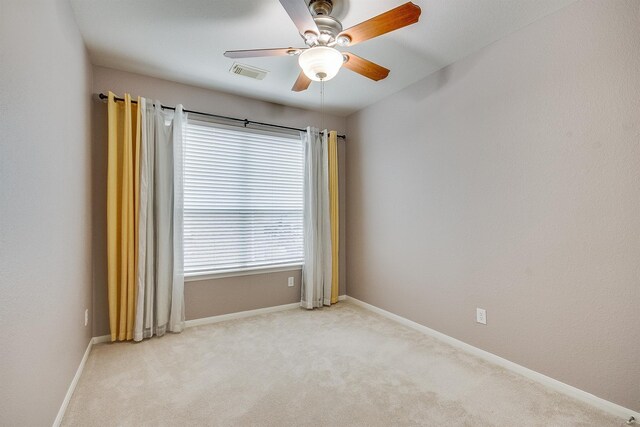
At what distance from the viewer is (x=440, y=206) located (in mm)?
3000

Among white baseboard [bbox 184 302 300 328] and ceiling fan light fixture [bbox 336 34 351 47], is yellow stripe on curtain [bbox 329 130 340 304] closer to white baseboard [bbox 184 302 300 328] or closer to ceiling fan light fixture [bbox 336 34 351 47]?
white baseboard [bbox 184 302 300 328]

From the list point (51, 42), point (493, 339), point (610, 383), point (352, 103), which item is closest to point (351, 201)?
point (352, 103)

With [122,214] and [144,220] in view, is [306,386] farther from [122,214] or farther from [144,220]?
[122,214]

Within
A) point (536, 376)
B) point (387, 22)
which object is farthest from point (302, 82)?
point (536, 376)

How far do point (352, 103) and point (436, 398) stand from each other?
321 centimetres

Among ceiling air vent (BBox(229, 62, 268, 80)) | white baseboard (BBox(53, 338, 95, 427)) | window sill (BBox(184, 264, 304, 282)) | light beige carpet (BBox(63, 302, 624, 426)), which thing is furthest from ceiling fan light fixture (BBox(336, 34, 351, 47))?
white baseboard (BBox(53, 338, 95, 427))

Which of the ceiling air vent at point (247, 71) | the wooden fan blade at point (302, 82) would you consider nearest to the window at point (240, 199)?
the ceiling air vent at point (247, 71)

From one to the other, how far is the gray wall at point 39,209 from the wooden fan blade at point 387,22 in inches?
63.1

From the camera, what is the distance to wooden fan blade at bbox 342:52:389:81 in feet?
7.05

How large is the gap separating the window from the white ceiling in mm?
680

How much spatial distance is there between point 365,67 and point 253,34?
3.05 ft

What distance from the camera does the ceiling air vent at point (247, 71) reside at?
2908 millimetres

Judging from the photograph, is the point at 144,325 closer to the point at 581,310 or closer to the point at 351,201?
the point at 351,201

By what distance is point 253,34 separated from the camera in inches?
95.3
